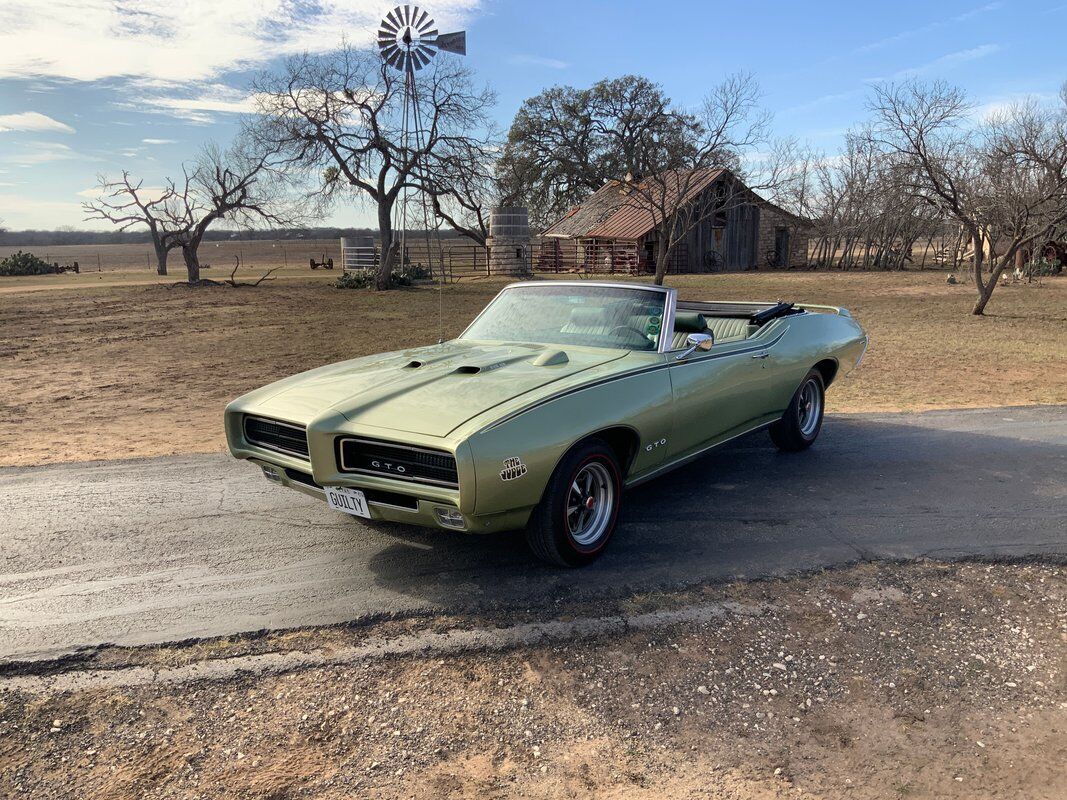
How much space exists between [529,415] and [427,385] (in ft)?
2.36

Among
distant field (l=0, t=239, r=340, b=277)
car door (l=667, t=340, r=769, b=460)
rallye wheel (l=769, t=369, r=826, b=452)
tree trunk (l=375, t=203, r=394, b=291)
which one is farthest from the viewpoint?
distant field (l=0, t=239, r=340, b=277)

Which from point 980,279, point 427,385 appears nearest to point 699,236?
point 980,279

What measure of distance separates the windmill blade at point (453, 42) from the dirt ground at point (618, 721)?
44.1 ft

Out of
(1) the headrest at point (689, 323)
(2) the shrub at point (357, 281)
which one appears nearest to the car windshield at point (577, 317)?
(1) the headrest at point (689, 323)

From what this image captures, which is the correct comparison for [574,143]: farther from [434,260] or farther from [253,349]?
[253,349]

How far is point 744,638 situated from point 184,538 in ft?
10.5

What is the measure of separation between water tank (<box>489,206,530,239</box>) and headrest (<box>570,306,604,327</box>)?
36.3 meters

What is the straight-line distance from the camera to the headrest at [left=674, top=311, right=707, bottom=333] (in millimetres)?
4746

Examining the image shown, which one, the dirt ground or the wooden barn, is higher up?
the wooden barn

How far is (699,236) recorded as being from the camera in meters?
41.6

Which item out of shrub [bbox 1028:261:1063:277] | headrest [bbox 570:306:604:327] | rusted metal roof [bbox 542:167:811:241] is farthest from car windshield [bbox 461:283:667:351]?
shrub [bbox 1028:261:1063:277]

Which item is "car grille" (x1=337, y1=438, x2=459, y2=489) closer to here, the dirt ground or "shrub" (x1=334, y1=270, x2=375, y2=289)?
the dirt ground

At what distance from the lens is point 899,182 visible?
1859cm

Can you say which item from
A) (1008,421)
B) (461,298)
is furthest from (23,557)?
(461,298)
